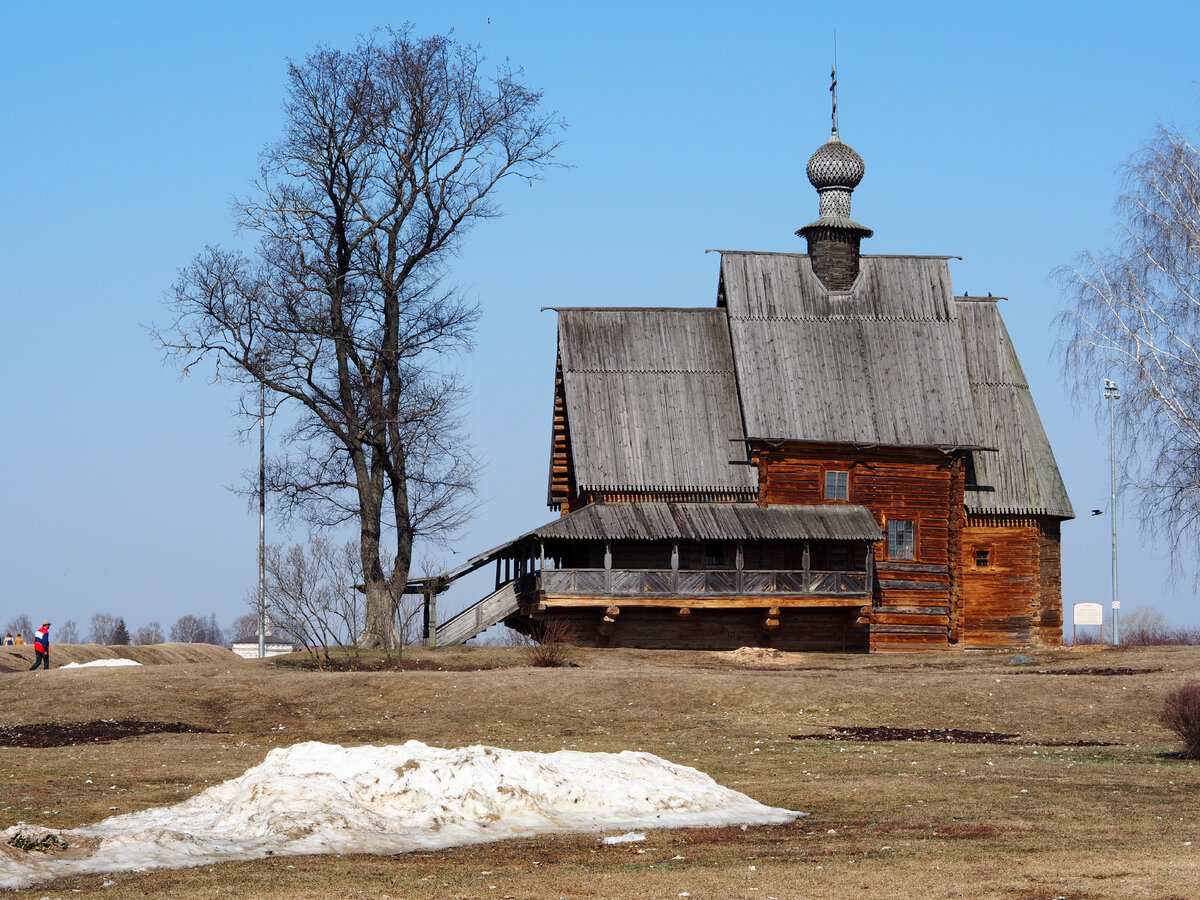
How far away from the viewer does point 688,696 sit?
91.9 ft

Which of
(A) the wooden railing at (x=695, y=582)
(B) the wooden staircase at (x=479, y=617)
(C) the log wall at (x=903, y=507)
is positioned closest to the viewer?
(A) the wooden railing at (x=695, y=582)

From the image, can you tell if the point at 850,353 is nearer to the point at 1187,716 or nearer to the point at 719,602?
the point at 719,602

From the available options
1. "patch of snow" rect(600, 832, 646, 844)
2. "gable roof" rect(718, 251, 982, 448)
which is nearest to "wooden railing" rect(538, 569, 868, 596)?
"gable roof" rect(718, 251, 982, 448)

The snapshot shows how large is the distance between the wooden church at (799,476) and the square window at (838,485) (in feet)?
0.20

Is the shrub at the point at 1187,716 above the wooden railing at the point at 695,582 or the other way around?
the other way around

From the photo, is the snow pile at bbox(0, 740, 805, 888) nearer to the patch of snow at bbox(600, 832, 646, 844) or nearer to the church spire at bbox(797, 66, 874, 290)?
the patch of snow at bbox(600, 832, 646, 844)

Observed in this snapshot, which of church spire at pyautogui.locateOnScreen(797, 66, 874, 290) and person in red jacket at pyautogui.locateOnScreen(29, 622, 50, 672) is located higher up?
church spire at pyautogui.locateOnScreen(797, 66, 874, 290)

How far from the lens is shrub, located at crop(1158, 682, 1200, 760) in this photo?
800 inches

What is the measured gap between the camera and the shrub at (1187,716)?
20.3 metres

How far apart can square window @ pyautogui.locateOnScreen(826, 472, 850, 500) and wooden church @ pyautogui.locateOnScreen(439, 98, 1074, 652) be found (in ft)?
0.20

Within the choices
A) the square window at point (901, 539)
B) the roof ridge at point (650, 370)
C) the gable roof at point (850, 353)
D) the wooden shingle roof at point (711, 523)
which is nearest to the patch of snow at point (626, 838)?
the wooden shingle roof at point (711, 523)

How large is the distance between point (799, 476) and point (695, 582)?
17.0 ft

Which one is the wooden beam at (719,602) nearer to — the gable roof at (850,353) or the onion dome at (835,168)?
the gable roof at (850,353)

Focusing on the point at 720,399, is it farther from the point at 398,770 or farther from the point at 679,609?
the point at 398,770
